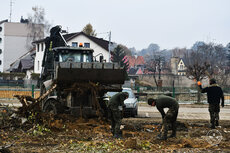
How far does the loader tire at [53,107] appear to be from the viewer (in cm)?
1395

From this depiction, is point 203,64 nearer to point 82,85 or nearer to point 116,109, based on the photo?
point 82,85

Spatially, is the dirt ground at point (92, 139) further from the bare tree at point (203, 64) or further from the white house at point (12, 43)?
the white house at point (12, 43)

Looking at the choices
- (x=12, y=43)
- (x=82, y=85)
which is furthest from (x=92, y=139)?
(x=12, y=43)

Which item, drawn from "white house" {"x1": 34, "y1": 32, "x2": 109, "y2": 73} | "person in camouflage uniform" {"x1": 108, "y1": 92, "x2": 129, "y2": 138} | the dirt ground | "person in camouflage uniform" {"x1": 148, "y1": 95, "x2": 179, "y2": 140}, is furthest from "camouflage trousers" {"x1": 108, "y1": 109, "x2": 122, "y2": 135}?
"white house" {"x1": 34, "y1": 32, "x2": 109, "y2": 73}

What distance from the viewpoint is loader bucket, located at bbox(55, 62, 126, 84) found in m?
13.2

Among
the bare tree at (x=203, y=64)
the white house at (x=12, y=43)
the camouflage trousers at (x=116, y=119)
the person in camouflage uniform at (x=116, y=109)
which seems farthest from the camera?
the white house at (x=12, y=43)

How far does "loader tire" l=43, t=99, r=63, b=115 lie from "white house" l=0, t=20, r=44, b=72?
255 feet

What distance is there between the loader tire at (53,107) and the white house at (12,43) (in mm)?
77699

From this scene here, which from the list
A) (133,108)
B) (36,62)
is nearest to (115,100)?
(133,108)

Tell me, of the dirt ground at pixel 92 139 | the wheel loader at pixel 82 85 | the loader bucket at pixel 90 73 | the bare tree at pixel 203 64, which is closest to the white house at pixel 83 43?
the bare tree at pixel 203 64

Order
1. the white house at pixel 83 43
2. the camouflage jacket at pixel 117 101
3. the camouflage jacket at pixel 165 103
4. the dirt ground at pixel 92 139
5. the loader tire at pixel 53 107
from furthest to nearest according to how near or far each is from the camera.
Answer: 1. the white house at pixel 83 43
2. the loader tire at pixel 53 107
3. the camouflage jacket at pixel 117 101
4. the camouflage jacket at pixel 165 103
5. the dirt ground at pixel 92 139

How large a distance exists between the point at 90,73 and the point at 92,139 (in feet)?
11.2

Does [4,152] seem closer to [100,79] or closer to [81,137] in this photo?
[81,137]

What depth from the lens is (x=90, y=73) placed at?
529 inches
